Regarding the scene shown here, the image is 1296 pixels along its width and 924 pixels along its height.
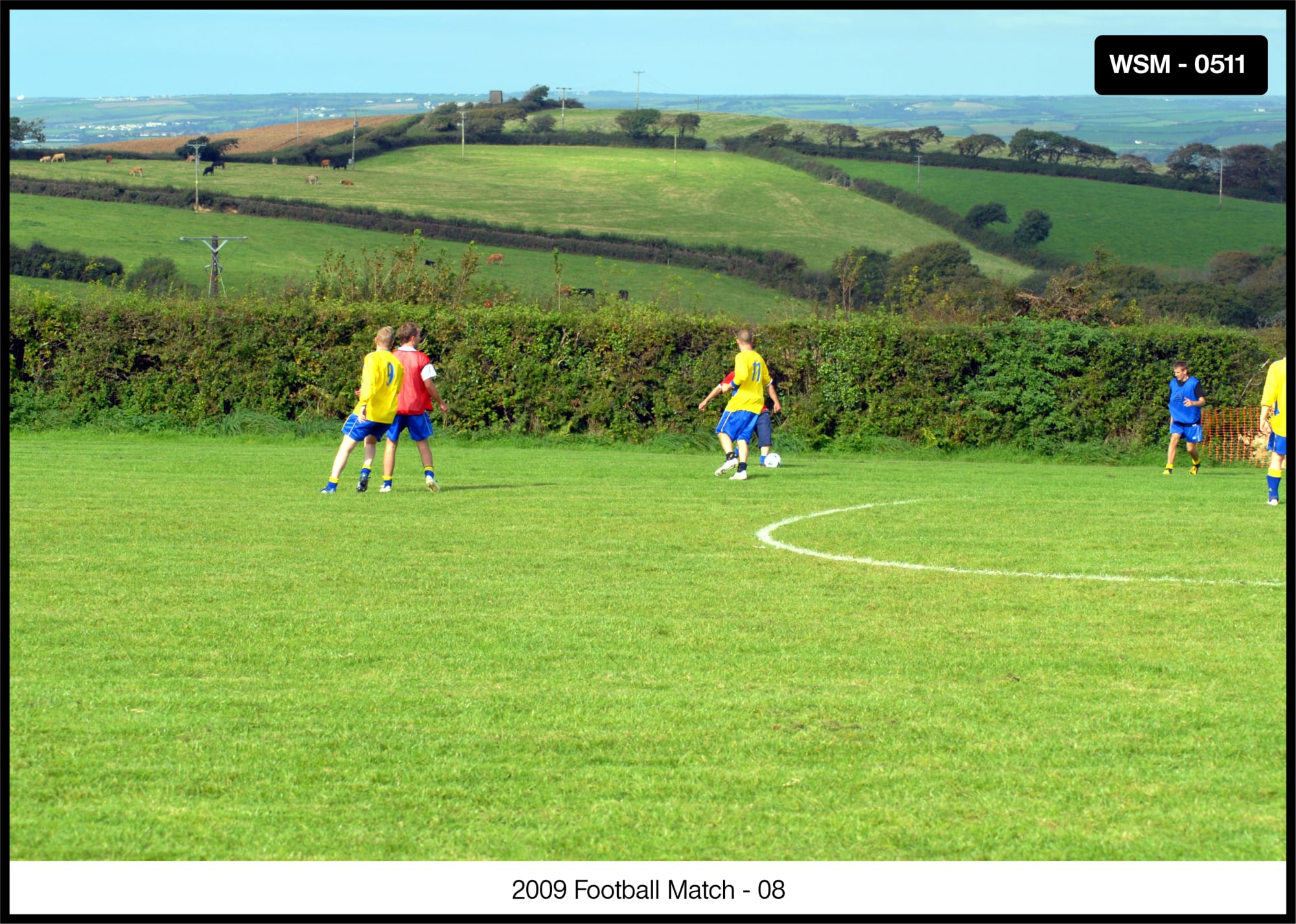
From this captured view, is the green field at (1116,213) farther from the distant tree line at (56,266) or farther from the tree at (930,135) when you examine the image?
the distant tree line at (56,266)

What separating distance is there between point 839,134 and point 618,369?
2803 inches

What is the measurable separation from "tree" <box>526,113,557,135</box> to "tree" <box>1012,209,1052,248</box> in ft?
131

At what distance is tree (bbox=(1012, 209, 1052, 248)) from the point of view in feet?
229

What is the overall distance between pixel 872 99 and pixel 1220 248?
176 feet

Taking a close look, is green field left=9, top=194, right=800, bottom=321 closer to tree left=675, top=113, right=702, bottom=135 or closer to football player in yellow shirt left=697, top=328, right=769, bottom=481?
tree left=675, top=113, right=702, bottom=135

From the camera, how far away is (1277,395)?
17.3 meters

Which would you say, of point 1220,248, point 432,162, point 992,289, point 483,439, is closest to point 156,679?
point 483,439

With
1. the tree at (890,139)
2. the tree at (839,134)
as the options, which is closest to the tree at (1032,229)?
the tree at (890,139)

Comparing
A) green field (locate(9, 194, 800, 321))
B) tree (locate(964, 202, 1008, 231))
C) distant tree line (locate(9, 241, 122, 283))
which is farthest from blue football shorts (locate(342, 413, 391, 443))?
tree (locate(964, 202, 1008, 231))

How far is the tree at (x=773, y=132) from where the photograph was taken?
97.2 m

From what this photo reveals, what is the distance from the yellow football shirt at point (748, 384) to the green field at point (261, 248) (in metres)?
37.3

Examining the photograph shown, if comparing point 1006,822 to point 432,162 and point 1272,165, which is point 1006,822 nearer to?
point 1272,165

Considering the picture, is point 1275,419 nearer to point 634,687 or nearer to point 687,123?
point 634,687

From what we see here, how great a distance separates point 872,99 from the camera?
11394 cm
